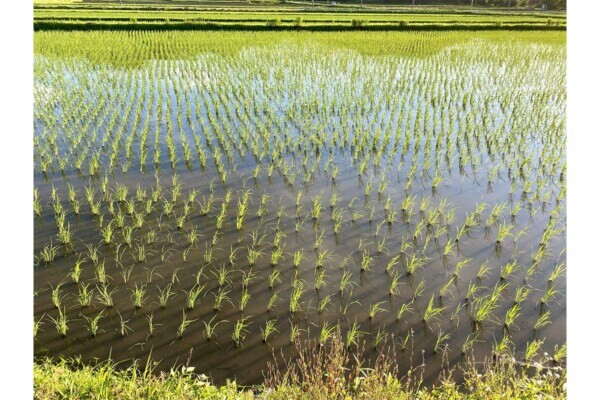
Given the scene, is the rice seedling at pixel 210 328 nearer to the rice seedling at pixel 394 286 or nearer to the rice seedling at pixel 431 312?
the rice seedling at pixel 394 286

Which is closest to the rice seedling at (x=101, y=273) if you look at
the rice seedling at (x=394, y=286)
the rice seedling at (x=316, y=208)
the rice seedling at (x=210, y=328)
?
the rice seedling at (x=210, y=328)

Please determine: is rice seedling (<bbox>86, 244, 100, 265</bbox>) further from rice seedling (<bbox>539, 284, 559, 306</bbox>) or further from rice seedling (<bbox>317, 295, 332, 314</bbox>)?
rice seedling (<bbox>539, 284, 559, 306</bbox>)

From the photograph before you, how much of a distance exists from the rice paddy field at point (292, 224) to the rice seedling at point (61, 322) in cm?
2

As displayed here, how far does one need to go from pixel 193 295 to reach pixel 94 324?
0.75 metres

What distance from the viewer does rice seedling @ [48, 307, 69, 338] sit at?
10.2 feet

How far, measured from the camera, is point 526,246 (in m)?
4.30

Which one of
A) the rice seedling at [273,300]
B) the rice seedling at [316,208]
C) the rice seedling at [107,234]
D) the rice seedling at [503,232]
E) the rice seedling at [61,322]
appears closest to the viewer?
the rice seedling at [61,322]

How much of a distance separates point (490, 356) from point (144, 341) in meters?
2.57

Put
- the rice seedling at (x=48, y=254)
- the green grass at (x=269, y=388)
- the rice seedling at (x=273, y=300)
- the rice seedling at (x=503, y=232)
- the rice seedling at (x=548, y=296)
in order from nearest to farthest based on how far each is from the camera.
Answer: the green grass at (x=269, y=388) → the rice seedling at (x=273, y=300) → the rice seedling at (x=548, y=296) → the rice seedling at (x=48, y=254) → the rice seedling at (x=503, y=232)

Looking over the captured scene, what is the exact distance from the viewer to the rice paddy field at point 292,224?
3.21 m

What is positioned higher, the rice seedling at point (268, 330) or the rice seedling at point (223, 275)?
the rice seedling at point (223, 275)

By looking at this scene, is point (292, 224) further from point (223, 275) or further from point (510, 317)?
point (510, 317)

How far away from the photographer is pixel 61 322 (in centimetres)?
316
